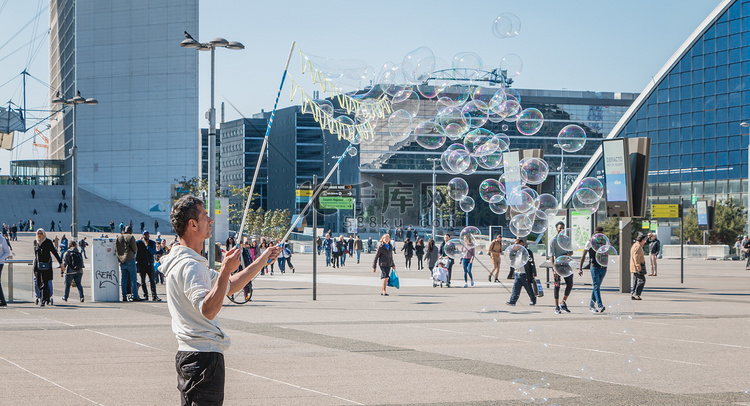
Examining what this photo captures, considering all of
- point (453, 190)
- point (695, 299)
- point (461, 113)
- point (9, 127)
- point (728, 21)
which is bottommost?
point (695, 299)

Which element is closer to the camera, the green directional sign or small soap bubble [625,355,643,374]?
small soap bubble [625,355,643,374]

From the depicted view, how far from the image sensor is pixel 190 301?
169 inches

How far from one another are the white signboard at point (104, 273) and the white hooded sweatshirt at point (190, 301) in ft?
53.9

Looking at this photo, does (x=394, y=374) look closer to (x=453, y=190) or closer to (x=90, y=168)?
(x=453, y=190)

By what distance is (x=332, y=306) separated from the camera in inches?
724

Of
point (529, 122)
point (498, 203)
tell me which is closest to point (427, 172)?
point (498, 203)

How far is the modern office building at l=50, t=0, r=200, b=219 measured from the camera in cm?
10306

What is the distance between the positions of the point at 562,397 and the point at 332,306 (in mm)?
10853

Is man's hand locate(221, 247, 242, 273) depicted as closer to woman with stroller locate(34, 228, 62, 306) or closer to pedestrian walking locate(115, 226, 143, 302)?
woman with stroller locate(34, 228, 62, 306)

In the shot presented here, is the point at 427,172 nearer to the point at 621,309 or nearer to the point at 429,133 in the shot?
the point at 429,133

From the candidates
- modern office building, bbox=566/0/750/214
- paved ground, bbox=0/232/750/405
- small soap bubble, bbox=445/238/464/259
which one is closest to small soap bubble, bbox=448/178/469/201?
small soap bubble, bbox=445/238/464/259

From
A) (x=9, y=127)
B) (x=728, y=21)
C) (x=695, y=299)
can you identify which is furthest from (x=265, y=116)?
(x=695, y=299)

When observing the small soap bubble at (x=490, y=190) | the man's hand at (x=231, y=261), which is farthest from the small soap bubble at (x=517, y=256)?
the man's hand at (x=231, y=261)

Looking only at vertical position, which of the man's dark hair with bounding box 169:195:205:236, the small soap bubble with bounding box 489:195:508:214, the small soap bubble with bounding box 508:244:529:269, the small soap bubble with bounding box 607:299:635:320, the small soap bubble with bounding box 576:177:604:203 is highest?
the small soap bubble with bounding box 576:177:604:203
